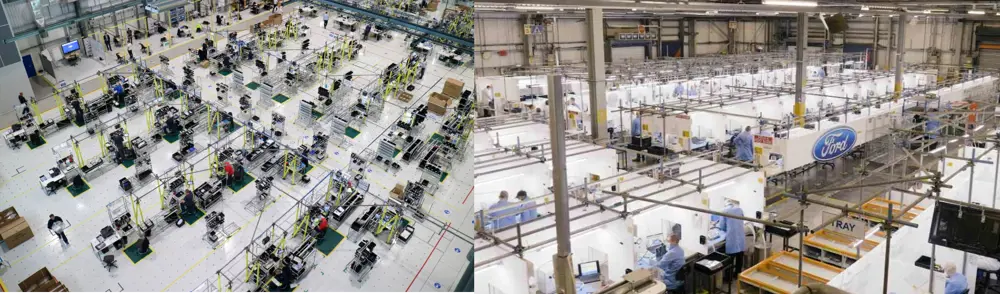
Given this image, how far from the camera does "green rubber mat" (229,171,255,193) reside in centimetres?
947

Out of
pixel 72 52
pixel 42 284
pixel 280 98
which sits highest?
pixel 72 52

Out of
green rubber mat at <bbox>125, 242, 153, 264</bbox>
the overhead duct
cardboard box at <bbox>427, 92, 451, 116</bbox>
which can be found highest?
the overhead duct

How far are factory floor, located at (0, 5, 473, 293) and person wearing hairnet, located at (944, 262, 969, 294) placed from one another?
19.0ft

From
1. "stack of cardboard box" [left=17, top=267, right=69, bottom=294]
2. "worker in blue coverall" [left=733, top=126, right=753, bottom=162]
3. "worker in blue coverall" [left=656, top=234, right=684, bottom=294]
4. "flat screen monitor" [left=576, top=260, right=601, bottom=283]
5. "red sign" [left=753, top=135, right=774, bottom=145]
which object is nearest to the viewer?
"flat screen monitor" [left=576, top=260, right=601, bottom=283]

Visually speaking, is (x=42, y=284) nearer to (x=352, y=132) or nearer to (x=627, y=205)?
(x=352, y=132)

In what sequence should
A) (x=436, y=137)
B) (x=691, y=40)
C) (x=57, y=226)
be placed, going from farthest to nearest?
(x=691, y=40), (x=436, y=137), (x=57, y=226)

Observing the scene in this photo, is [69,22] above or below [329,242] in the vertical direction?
above

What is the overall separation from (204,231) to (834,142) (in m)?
9.49

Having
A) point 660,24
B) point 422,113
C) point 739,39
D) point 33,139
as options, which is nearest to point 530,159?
point 422,113

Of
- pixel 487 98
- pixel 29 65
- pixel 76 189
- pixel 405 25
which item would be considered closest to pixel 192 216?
pixel 76 189

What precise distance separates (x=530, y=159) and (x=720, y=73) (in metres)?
11.1

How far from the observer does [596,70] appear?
9984mm

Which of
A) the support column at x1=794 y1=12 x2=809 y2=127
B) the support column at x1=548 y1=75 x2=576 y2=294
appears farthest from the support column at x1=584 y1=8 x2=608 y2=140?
the support column at x1=548 y1=75 x2=576 y2=294

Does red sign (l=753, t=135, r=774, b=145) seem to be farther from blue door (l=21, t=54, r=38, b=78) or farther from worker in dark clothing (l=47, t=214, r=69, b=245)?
blue door (l=21, t=54, r=38, b=78)
